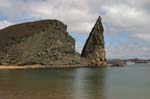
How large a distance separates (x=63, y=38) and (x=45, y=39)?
10244 millimetres

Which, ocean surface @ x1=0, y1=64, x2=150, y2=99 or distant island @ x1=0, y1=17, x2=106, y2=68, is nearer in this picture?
ocean surface @ x1=0, y1=64, x2=150, y2=99

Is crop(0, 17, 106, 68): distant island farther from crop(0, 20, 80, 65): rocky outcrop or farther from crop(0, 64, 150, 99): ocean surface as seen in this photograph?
crop(0, 64, 150, 99): ocean surface

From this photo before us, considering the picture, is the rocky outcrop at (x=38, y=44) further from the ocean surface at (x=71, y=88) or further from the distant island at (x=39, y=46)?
the ocean surface at (x=71, y=88)

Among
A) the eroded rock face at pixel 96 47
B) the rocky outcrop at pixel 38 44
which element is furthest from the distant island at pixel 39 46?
the eroded rock face at pixel 96 47

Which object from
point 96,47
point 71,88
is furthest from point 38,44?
point 71,88

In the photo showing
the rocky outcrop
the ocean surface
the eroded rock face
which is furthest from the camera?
the eroded rock face

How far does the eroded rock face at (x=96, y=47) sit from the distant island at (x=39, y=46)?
165 centimetres

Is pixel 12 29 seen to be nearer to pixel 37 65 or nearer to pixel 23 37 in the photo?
pixel 23 37

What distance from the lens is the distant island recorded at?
495 ft

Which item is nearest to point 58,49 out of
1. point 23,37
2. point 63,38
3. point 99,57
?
point 63,38

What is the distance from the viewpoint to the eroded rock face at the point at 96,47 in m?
178

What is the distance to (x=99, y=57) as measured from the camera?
590 feet

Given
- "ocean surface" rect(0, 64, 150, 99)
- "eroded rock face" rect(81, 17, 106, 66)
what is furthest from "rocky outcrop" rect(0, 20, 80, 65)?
"ocean surface" rect(0, 64, 150, 99)

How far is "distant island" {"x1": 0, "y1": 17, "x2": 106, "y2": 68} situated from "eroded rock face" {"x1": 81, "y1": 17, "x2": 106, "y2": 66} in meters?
1.65
